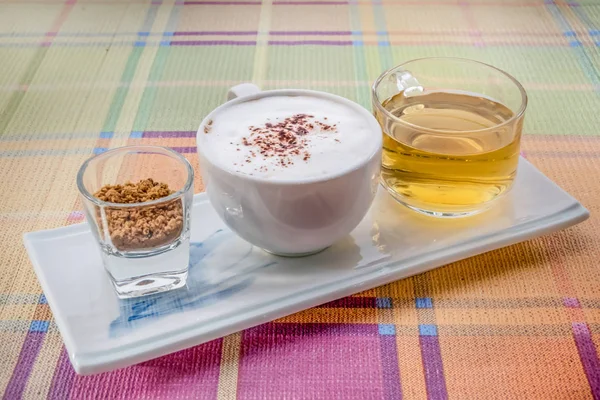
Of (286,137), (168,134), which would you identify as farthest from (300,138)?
(168,134)

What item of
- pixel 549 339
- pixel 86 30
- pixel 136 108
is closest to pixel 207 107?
pixel 136 108

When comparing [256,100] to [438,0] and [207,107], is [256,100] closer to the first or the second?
[207,107]

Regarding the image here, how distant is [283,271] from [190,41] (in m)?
0.63

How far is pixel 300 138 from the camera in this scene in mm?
714

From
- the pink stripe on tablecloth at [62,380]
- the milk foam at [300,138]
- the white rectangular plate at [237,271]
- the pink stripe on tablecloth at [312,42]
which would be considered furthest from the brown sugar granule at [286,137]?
the pink stripe on tablecloth at [312,42]

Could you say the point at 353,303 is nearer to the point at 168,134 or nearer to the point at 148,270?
the point at 148,270

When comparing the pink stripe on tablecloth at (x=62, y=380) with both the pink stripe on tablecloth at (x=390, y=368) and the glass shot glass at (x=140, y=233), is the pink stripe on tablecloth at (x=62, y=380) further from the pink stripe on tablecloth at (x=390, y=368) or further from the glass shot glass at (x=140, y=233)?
the pink stripe on tablecloth at (x=390, y=368)

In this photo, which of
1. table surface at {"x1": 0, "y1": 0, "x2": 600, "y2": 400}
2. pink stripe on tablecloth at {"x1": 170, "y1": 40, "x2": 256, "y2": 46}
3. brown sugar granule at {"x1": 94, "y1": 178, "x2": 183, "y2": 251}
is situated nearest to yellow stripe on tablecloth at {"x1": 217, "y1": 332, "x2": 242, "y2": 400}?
table surface at {"x1": 0, "y1": 0, "x2": 600, "y2": 400}

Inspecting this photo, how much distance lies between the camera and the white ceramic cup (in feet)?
2.15

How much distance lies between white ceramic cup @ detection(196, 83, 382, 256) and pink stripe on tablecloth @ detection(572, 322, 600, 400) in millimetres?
219

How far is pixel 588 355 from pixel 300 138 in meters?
0.32

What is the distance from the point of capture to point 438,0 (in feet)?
4.55

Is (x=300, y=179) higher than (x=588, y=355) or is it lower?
higher

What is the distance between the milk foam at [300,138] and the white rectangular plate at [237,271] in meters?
0.10
